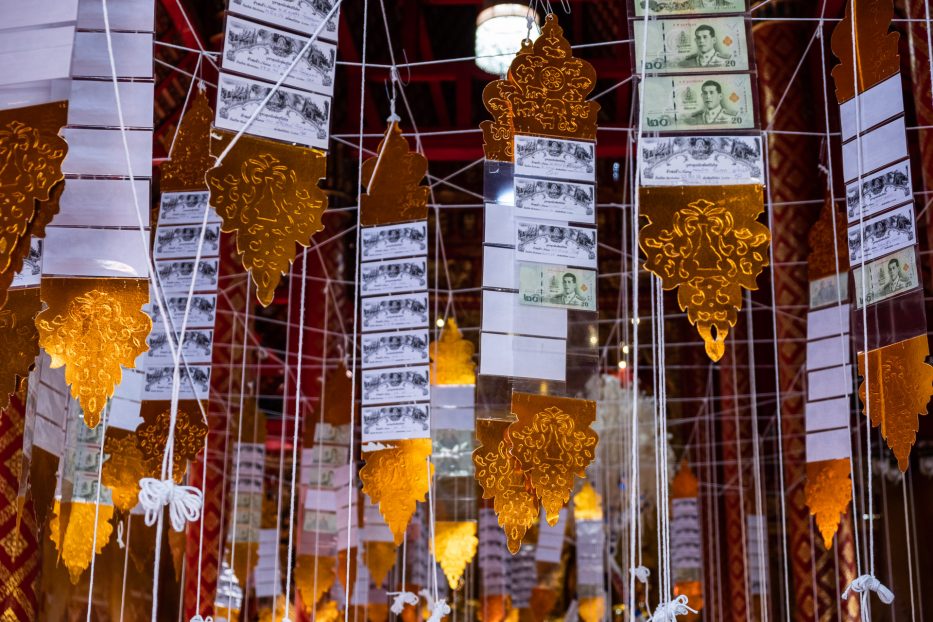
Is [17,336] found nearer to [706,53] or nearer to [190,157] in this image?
[190,157]

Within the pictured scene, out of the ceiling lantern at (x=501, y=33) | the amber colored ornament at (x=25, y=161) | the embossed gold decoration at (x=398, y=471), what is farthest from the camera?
the ceiling lantern at (x=501, y=33)

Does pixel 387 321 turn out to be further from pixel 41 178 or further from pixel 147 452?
pixel 41 178

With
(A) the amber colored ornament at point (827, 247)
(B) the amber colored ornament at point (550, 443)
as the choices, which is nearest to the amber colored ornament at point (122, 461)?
(B) the amber colored ornament at point (550, 443)

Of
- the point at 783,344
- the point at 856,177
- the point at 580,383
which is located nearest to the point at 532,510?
the point at 580,383

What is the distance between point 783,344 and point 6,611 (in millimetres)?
7108

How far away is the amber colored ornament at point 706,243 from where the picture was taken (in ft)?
13.5

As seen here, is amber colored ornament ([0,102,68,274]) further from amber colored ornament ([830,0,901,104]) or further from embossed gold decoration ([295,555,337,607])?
embossed gold decoration ([295,555,337,607])

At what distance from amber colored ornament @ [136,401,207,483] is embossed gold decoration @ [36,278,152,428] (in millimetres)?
1247

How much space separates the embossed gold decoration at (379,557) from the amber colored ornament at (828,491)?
3358 mm

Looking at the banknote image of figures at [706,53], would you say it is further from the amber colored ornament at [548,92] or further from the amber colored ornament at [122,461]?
the amber colored ornament at [122,461]

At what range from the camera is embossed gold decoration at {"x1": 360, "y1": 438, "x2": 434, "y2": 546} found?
18.9ft

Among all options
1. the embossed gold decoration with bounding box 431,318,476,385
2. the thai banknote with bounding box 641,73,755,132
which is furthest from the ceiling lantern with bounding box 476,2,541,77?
the thai banknote with bounding box 641,73,755,132

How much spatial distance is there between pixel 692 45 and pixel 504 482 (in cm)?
199

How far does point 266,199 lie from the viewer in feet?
13.5
